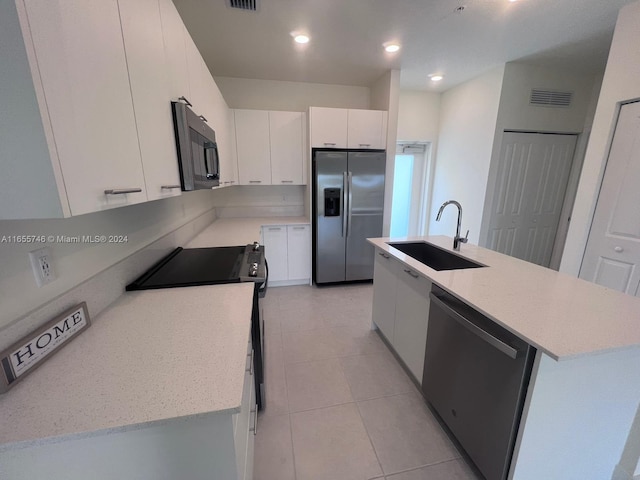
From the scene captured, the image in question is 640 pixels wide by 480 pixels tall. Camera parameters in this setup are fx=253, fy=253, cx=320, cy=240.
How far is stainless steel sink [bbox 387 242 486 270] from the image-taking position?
6.17ft

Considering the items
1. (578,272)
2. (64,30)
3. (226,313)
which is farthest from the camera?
(578,272)

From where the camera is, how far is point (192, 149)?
1387 mm

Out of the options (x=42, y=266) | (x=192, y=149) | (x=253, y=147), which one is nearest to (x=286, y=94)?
(x=253, y=147)

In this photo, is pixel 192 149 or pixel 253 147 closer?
pixel 192 149

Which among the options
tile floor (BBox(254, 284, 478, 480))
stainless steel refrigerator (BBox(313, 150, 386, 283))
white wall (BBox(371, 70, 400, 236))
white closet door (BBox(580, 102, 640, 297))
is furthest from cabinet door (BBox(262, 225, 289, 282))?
white closet door (BBox(580, 102, 640, 297))

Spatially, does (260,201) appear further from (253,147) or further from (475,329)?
(475,329)

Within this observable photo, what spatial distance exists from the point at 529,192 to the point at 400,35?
260 centimetres

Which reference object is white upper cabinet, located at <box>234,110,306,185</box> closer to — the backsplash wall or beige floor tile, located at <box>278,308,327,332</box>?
the backsplash wall

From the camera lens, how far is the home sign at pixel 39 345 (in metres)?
0.69

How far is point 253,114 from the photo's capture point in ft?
10.3

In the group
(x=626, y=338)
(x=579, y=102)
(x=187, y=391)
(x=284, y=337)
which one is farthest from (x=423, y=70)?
(x=187, y=391)

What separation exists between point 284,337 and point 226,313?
1455mm

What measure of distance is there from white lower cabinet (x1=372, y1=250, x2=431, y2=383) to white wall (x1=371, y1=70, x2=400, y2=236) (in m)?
1.31

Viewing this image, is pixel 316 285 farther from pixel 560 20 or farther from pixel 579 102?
pixel 579 102
